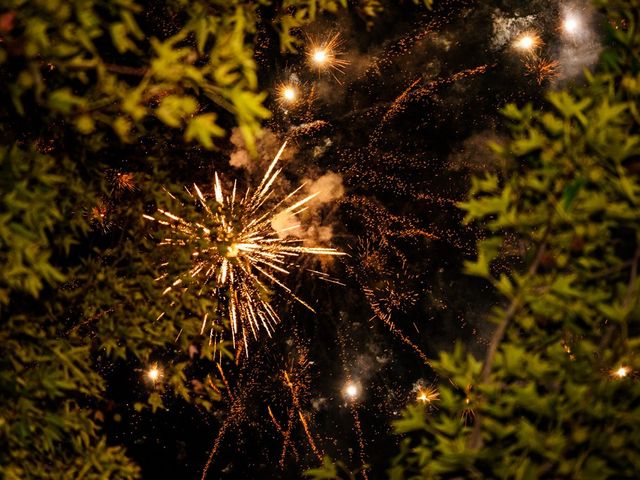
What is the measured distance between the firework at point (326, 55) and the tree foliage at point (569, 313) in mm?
6747

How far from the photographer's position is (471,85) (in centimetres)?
845

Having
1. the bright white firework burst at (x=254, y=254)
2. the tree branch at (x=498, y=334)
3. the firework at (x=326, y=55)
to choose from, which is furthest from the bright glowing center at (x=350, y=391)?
the firework at (x=326, y=55)

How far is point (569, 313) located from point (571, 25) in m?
8.70

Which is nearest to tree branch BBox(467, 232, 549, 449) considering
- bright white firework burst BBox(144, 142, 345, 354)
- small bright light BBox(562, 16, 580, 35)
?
bright white firework burst BBox(144, 142, 345, 354)

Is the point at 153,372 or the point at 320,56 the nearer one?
the point at 153,372

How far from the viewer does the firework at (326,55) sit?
8.59 metres

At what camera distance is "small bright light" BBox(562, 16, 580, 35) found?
8219 mm

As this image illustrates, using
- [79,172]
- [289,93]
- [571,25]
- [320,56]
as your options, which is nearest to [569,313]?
[79,172]

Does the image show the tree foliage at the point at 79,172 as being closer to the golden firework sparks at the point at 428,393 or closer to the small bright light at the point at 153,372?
the small bright light at the point at 153,372

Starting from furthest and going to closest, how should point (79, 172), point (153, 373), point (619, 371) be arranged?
point (153, 373) → point (79, 172) → point (619, 371)

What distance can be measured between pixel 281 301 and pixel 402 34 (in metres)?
6.24

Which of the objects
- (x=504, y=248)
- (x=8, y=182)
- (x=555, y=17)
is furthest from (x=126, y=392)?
(x=555, y=17)

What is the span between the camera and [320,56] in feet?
28.2

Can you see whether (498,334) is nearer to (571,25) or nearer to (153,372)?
(153,372)
